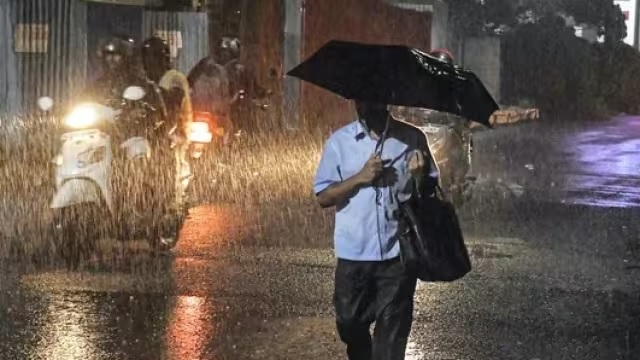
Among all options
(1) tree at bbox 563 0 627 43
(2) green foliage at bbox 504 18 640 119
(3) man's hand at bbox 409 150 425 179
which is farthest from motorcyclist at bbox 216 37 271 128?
(1) tree at bbox 563 0 627 43

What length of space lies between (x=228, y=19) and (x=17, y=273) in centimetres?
1250

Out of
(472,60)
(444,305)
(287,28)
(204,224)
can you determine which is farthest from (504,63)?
(444,305)

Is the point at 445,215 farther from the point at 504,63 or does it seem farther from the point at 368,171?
the point at 504,63

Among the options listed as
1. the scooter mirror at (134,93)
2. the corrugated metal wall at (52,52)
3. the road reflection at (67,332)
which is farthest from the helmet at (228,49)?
the road reflection at (67,332)

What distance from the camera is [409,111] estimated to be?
12.5 meters

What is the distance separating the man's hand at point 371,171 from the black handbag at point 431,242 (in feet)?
0.77

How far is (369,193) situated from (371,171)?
174mm

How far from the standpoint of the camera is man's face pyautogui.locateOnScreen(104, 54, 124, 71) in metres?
9.09

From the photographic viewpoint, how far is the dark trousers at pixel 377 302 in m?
4.72

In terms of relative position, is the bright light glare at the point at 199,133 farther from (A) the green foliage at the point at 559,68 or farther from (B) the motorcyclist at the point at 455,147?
(A) the green foliage at the point at 559,68

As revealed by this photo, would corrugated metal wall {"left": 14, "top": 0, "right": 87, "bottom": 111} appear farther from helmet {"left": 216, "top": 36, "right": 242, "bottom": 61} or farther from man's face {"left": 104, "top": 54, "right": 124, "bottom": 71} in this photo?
man's face {"left": 104, "top": 54, "right": 124, "bottom": 71}

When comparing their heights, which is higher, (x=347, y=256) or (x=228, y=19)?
(x=228, y=19)

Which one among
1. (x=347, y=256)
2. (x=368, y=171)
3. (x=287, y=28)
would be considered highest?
(x=287, y=28)

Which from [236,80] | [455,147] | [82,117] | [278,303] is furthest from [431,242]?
[236,80]
